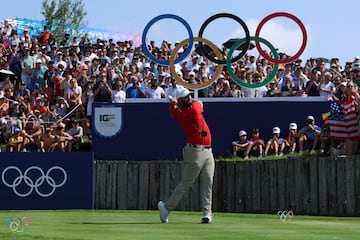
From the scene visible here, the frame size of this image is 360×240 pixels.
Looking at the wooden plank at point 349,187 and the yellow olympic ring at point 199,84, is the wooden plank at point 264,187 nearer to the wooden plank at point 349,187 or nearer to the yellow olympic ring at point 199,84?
the wooden plank at point 349,187

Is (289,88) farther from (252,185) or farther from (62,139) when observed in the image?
(62,139)

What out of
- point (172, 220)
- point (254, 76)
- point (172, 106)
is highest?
point (254, 76)

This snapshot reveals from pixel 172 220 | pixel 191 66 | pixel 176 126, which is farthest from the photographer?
pixel 191 66

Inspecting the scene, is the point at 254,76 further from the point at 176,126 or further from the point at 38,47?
the point at 38,47

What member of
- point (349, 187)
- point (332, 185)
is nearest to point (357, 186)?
point (349, 187)

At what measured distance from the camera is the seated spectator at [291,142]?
2267 cm

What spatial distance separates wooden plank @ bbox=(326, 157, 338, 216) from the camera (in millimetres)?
20622

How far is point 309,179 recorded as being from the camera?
21.1m

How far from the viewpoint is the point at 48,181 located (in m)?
20.4

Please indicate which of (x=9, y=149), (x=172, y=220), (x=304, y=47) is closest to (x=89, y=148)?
(x=9, y=149)

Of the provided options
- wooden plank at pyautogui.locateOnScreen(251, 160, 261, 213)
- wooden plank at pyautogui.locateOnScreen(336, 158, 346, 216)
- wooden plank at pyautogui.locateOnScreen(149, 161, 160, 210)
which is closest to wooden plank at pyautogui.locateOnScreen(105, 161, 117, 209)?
wooden plank at pyautogui.locateOnScreen(149, 161, 160, 210)

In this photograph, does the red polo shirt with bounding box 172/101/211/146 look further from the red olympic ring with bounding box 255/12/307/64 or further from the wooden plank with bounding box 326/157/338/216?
the red olympic ring with bounding box 255/12/307/64

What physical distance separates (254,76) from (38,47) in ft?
29.3

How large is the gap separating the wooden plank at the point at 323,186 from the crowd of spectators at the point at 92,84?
91.4 inches
